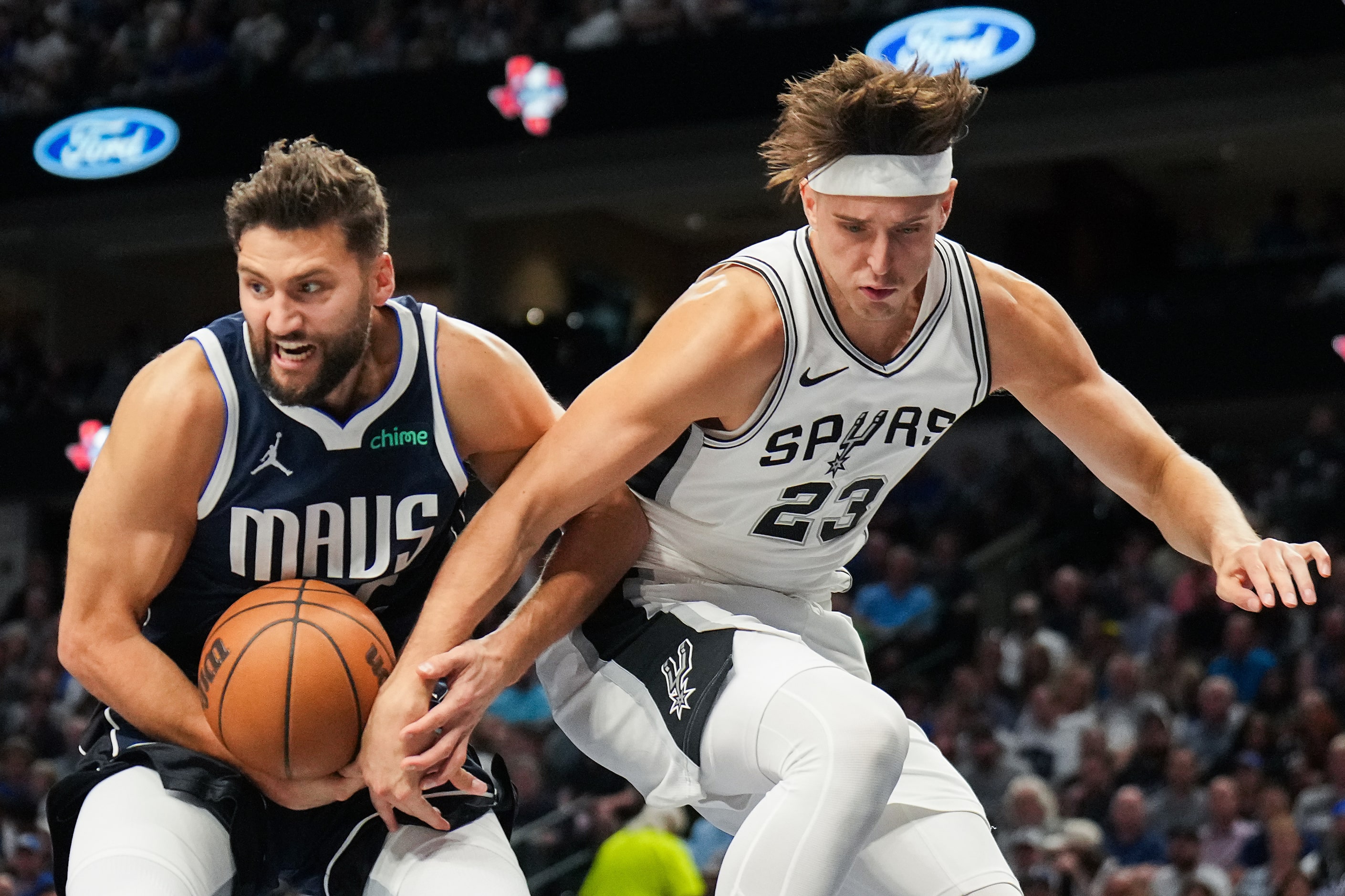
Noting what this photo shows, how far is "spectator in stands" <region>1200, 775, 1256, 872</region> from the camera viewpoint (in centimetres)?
798

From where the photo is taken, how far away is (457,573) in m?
3.27

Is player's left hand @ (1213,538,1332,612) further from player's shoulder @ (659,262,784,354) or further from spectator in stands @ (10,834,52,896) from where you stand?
spectator in stands @ (10,834,52,896)

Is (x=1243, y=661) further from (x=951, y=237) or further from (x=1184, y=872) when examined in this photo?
(x=951, y=237)

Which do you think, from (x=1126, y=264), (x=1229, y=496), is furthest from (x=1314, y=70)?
(x=1229, y=496)

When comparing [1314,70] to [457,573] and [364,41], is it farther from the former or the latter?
[457,573]

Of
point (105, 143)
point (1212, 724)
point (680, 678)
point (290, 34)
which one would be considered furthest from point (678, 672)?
point (105, 143)

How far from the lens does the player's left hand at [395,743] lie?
10.2 feet

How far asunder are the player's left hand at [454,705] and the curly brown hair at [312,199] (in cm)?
90

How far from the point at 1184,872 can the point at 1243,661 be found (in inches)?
85.0

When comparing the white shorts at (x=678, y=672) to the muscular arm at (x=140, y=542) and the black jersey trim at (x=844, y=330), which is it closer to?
the black jersey trim at (x=844, y=330)

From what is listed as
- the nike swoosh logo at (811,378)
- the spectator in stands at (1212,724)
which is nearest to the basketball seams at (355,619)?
the nike swoosh logo at (811,378)

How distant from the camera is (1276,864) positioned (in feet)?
25.2

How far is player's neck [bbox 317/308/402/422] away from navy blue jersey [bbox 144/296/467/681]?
0.07 feet

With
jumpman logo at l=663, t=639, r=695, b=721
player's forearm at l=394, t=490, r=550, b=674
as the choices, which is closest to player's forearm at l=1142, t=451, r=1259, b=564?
jumpman logo at l=663, t=639, r=695, b=721
